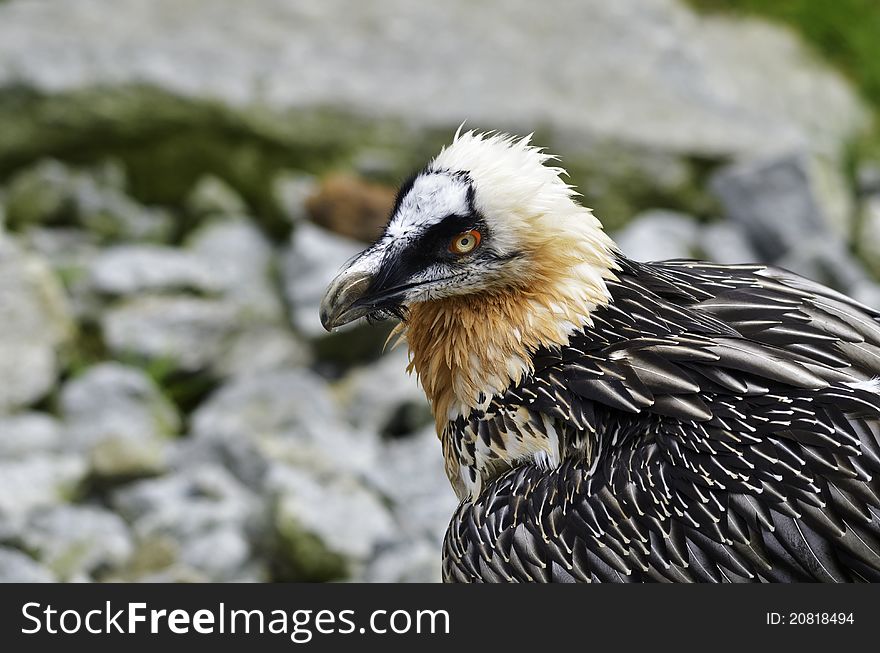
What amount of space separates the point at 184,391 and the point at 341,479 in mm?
1855

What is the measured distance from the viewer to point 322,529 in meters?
5.66

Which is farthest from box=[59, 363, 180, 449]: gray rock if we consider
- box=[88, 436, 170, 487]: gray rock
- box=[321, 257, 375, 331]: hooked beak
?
box=[321, 257, 375, 331]: hooked beak

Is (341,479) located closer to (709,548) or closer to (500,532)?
(500,532)

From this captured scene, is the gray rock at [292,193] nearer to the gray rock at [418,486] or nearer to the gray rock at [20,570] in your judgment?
the gray rock at [418,486]

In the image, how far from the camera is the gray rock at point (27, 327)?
22.8 ft

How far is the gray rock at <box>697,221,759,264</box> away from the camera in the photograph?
355 inches

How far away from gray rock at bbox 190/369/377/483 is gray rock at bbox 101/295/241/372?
1.06ft

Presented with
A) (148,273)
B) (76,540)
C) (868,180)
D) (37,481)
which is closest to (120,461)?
(37,481)

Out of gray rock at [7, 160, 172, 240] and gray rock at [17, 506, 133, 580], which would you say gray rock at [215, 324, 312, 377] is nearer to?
gray rock at [7, 160, 172, 240]

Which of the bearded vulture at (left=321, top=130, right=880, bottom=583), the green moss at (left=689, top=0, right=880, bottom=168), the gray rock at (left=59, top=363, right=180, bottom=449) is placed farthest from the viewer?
the green moss at (left=689, top=0, right=880, bottom=168)

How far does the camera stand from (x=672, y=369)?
359 centimetres

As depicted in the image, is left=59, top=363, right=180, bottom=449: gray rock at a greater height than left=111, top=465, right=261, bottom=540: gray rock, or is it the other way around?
left=59, top=363, right=180, bottom=449: gray rock

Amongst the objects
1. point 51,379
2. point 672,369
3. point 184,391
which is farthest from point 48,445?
point 672,369

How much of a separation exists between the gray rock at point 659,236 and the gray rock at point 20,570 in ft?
16.1
